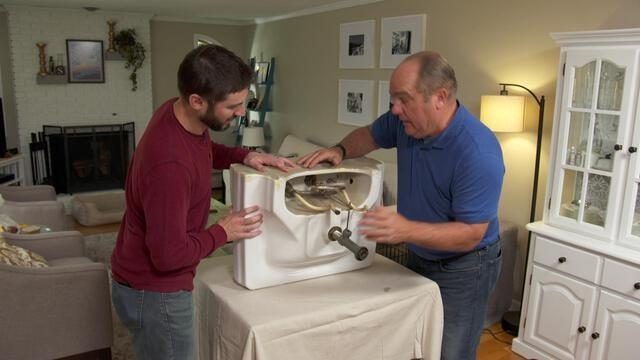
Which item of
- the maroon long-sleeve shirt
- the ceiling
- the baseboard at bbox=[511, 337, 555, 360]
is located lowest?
the baseboard at bbox=[511, 337, 555, 360]

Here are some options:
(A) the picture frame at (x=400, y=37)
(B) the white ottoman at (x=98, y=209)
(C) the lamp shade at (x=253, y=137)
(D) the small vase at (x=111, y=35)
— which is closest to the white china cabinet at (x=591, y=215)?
(A) the picture frame at (x=400, y=37)

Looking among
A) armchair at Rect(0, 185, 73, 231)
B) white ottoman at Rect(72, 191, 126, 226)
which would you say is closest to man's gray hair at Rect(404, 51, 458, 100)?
armchair at Rect(0, 185, 73, 231)

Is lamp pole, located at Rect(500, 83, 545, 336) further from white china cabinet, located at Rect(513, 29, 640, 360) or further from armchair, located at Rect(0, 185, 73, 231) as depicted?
armchair, located at Rect(0, 185, 73, 231)

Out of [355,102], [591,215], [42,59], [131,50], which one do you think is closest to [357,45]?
[355,102]

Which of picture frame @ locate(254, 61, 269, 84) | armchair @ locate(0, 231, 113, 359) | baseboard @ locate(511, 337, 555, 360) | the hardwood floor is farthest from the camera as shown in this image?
picture frame @ locate(254, 61, 269, 84)

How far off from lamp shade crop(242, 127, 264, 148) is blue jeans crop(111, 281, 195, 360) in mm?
4813

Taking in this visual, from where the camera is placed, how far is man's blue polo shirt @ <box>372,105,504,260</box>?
1.43m

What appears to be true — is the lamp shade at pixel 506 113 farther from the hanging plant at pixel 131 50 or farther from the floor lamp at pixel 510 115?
the hanging plant at pixel 131 50

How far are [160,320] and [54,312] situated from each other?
1332 mm

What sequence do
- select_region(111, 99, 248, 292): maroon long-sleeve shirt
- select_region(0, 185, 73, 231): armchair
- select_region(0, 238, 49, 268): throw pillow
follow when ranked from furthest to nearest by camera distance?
1. select_region(0, 185, 73, 231): armchair
2. select_region(0, 238, 49, 268): throw pillow
3. select_region(111, 99, 248, 292): maroon long-sleeve shirt

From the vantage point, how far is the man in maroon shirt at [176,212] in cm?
121

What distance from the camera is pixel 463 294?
1.60m

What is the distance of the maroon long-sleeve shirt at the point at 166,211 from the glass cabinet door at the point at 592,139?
1.98 meters

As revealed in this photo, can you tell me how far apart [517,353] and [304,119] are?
356 cm
